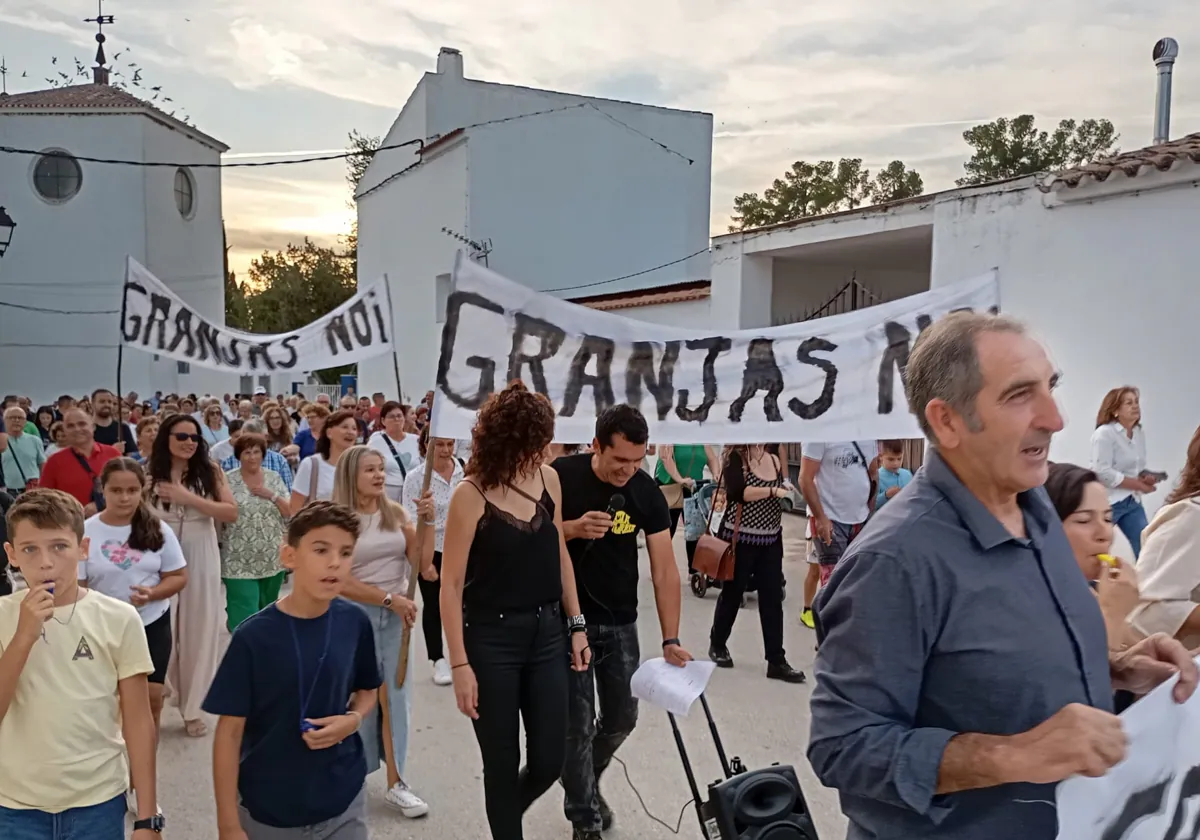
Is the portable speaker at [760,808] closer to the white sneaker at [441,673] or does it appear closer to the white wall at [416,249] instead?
the white sneaker at [441,673]

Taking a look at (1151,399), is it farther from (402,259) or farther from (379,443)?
(402,259)

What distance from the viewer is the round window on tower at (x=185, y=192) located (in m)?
27.5

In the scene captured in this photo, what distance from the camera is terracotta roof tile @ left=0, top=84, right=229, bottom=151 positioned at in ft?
82.2

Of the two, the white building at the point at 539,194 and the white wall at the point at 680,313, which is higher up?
the white building at the point at 539,194

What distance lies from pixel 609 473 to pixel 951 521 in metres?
2.34

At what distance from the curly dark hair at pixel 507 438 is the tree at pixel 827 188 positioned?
3625cm

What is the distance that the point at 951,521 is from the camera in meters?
1.70

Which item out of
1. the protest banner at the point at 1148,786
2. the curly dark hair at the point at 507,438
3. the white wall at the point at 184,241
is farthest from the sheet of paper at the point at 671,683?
the white wall at the point at 184,241

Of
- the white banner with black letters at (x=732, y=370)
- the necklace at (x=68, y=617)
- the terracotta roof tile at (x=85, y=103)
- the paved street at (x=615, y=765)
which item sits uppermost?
the terracotta roof tile at (x=85, y=103)

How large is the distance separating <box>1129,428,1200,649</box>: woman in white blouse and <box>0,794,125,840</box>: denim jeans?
3289 millimetres

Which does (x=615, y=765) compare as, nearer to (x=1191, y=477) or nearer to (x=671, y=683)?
(x=671, y=683)

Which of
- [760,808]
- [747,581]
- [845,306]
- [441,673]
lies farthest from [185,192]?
Result: [760,808]

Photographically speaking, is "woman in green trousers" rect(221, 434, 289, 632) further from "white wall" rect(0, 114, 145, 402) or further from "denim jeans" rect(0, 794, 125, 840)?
"white wall" rect(0, 114, 145, 402)

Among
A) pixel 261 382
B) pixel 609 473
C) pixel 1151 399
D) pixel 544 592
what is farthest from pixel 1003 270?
pixel 261 382
